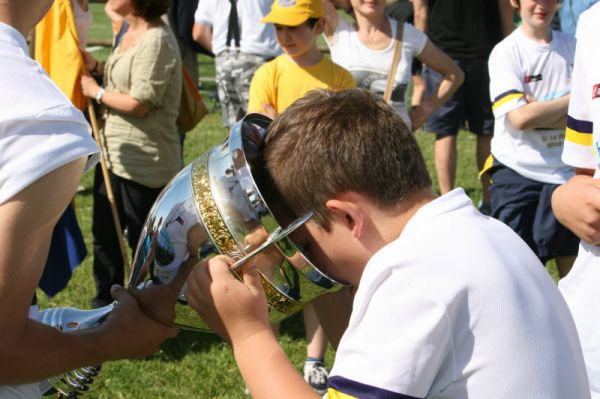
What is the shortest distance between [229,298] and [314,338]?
2.78 metres

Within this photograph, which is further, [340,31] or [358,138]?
[340,31]

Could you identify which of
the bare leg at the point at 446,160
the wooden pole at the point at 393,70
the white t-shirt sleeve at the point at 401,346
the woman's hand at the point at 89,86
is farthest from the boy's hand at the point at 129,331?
the bare leg at the point at 446,160

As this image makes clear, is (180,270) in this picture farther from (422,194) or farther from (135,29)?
(135,29)

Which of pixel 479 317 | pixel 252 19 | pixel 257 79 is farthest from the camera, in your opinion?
pixel 252 19

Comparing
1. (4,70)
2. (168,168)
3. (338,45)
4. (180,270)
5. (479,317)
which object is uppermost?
(4,70)

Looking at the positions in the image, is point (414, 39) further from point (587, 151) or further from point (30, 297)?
point (30, 297)

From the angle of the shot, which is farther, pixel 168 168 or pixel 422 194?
pixel 168 168

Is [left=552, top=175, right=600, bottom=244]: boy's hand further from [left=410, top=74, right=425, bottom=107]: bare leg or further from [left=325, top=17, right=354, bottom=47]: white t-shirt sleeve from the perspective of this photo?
[left=410, top=74, right=425, bottom=107]: bare leg

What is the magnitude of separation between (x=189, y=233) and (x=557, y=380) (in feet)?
2.62

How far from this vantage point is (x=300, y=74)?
15.0ft

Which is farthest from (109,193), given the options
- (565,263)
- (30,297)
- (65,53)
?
(30,297)

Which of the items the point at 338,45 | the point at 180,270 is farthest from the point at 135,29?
the point at 180,270

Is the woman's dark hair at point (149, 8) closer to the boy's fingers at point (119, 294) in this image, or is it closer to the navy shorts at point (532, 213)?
the navy shorts at point (532, 213)

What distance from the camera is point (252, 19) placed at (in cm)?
607
